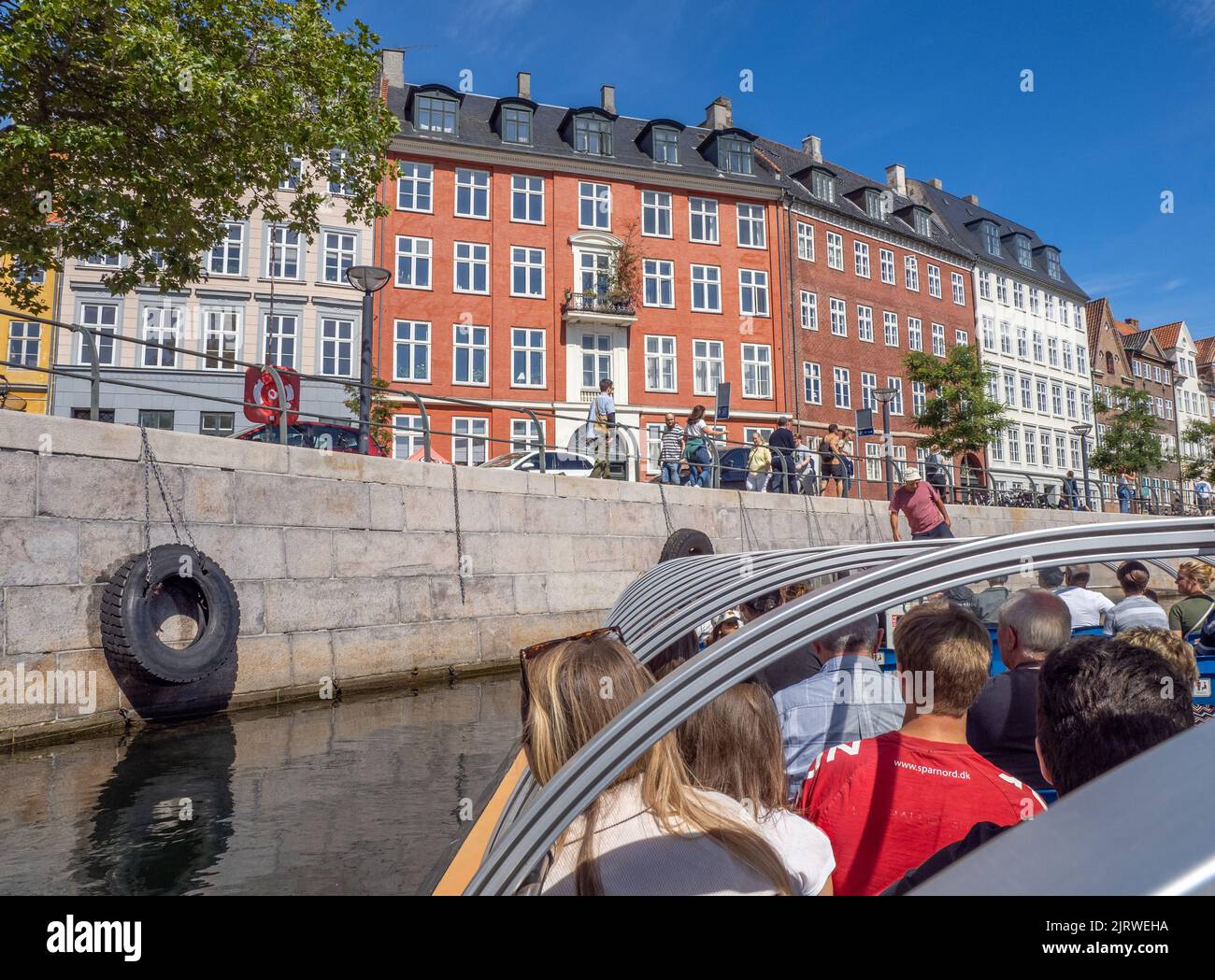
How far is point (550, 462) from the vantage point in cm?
1861

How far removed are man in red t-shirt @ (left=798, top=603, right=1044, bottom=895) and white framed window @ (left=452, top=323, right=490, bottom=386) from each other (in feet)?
101

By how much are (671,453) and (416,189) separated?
63.9 feet

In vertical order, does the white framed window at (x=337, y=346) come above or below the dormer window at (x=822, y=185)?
below

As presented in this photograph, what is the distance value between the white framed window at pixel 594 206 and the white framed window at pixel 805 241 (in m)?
8.65

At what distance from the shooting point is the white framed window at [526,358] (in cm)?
3347

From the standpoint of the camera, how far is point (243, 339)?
101ft

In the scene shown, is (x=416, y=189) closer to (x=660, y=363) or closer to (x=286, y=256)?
(x=286, y=256)

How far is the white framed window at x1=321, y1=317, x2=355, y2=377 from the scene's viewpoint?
31.6m

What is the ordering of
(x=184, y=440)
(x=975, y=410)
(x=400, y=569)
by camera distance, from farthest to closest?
1. (x=975, y=410)
2. (x=400, y=569)
3. (x=184, y=440)

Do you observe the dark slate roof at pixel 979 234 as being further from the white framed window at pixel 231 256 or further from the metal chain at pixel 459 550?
the metal chain at pixel 459 550

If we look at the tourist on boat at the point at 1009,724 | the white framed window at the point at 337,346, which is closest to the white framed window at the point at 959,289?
the white framed window at the point at 337,346

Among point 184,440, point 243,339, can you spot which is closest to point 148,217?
point 184,440
